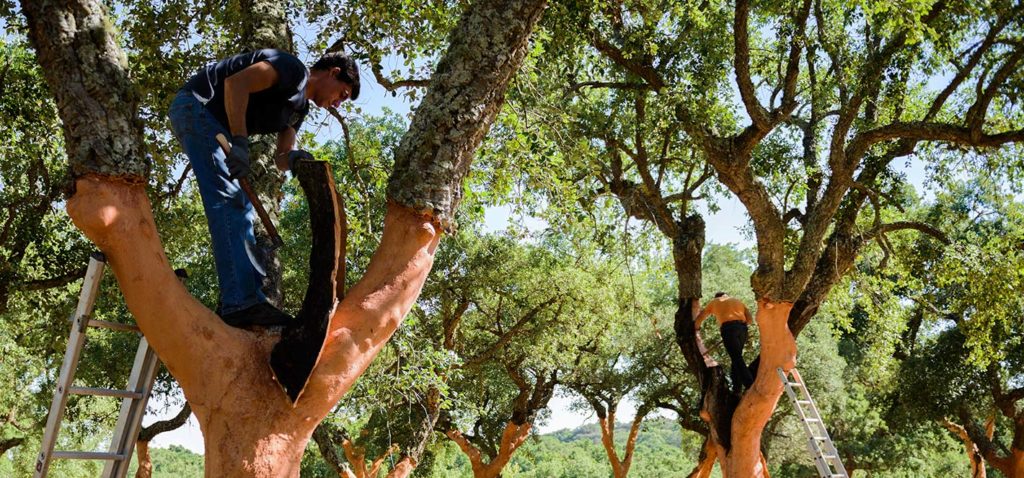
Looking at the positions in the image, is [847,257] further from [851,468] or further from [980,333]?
[851,468]

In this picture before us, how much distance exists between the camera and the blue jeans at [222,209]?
3254 millimetres

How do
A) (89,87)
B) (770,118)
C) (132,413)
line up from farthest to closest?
1. (770,118)
2. (132,413)
3. (89,87)

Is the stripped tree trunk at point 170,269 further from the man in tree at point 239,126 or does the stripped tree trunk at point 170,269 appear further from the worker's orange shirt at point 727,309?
the worker's orange shirt at point 727,309

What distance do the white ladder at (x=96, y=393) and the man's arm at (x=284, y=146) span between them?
0.94m

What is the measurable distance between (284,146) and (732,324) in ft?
29.9

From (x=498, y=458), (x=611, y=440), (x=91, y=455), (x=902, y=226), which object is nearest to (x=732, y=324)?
(x=902, y=226)

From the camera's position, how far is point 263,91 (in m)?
3.67

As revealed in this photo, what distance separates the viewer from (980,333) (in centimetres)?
1054

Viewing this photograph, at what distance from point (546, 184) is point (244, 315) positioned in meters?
3.12

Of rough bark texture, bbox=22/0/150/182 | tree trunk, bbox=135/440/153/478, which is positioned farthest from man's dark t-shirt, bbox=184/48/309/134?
tree trunk, bbox=135/440/153/478

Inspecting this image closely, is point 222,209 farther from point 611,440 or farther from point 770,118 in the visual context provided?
point 611,440

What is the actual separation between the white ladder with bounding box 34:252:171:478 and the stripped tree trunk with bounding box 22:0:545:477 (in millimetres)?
387

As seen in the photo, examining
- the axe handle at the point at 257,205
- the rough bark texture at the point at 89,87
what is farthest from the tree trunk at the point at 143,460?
the rough bark texture at the point at 89,87

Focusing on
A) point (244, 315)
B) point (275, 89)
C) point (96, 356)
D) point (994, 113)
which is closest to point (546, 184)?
point (275, 89)
